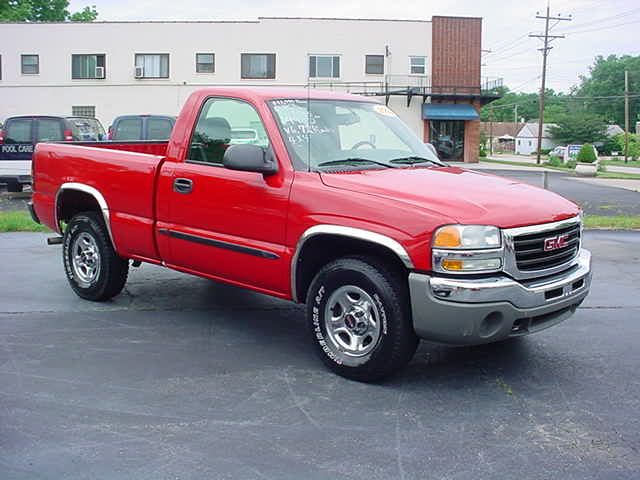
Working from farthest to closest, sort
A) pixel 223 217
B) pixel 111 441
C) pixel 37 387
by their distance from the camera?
pixel 223 217, pixel 37 387, pixel 111 441

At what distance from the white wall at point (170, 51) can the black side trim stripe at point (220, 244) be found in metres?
37.0

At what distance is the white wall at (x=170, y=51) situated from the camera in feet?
138

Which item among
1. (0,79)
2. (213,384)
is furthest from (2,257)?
(0,79)

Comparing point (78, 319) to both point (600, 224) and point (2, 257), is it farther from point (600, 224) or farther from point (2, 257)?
point (600, 224)

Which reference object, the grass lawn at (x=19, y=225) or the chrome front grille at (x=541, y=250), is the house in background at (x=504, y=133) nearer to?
the grass lawn at (x=19, y=225)

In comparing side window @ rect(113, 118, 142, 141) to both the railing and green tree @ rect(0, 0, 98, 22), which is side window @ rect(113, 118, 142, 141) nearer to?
the railing

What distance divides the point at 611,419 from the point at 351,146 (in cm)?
260

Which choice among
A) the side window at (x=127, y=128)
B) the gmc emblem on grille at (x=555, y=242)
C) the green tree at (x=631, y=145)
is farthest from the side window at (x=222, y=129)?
the green tree at (x=631, y=145)

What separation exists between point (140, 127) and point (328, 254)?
569 inches

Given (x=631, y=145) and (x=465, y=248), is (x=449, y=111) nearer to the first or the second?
(x=465, y=248)

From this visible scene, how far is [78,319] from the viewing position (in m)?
6.59

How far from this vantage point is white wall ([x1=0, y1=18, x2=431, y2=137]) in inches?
1656

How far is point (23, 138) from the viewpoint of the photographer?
1773 cm

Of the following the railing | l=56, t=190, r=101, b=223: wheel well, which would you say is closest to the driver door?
l=56, t=190, r=101, b=223: wheel well
